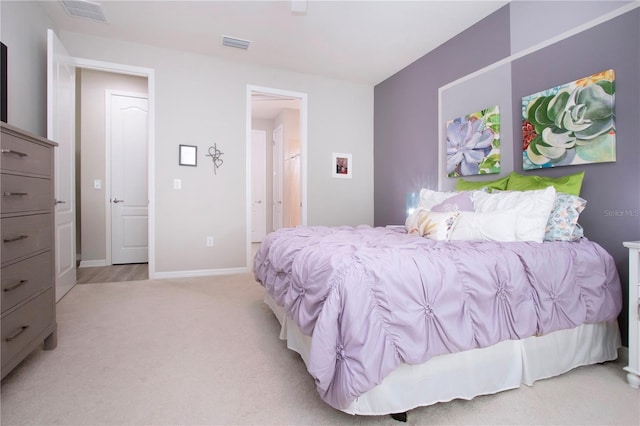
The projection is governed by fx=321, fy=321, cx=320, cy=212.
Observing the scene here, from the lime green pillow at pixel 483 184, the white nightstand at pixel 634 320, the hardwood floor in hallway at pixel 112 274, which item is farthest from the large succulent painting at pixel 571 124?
the hardwood floor in hallway at pixel 112 274

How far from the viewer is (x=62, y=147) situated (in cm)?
299

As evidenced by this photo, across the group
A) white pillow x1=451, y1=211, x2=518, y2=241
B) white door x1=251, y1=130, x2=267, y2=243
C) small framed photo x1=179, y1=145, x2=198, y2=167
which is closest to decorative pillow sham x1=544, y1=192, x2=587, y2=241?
white pillow x1=451, y1=211, x2=518, y2=241

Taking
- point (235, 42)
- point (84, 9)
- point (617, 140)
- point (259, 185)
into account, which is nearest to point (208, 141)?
point (235, 42)

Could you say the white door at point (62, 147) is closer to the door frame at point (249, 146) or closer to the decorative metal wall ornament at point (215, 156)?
the decorative metal wall ornament at point (215, 156)

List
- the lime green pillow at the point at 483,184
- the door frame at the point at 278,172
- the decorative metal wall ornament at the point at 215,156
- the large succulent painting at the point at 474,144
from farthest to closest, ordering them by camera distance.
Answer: the door frame at the point at 278,172 < the decorative metal wall ornament at the point at 215,156 < the large succulent painting at the point at 474,144 < the lime green pillow at the point at 483,184

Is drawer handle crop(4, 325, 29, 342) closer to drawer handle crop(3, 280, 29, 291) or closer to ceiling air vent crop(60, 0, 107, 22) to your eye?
drawer handle crop(3, 280, 29, 291)

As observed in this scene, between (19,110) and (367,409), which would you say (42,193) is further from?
(367,409)

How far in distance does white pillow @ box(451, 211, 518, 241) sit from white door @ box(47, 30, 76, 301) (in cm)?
325

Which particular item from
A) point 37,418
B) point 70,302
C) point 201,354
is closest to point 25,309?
point 37,418

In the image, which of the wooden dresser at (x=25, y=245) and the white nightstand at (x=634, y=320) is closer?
the wooden dresser at (x=25, y=245)

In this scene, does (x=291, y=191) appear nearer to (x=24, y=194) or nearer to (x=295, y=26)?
(x=295, y=26)

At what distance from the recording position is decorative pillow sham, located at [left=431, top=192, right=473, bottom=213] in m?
2.34

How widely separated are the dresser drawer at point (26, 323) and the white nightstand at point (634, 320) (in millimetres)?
3024

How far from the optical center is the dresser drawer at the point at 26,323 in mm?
1472
